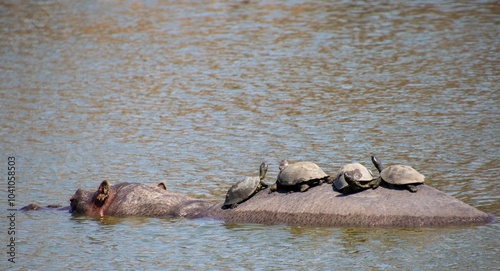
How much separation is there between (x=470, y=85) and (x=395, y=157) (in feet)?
15.7

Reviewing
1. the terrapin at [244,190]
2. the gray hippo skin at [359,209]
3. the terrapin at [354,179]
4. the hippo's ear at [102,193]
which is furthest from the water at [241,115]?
the terrapin at [354,179]

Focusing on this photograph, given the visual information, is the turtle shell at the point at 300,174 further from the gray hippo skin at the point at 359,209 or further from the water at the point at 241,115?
the water at the point at 241,115

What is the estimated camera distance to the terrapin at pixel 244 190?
33.6 feet

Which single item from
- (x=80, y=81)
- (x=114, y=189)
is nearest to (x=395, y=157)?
(x=114, y=189)

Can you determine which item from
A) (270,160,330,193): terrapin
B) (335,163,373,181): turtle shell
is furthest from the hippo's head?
(335,163,373,181): turtle shell

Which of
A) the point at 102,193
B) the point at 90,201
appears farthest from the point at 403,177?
the point at 90,201

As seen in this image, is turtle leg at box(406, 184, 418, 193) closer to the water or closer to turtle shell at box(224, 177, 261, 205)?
the water

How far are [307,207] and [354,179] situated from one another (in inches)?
27.7

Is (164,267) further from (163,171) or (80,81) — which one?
(80,81)

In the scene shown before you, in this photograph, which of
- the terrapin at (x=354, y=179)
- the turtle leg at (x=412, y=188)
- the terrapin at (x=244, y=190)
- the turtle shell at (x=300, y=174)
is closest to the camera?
the turtle leg at (x=412, y=188)

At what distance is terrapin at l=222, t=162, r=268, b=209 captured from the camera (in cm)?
1025

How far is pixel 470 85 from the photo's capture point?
53.7 feet

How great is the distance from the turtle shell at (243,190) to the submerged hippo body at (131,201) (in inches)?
19.6

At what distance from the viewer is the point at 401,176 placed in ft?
30.8
